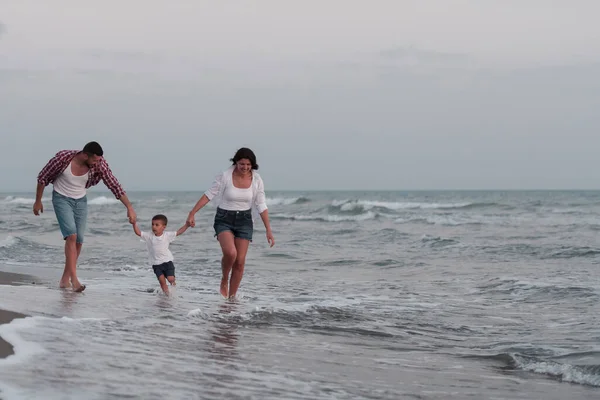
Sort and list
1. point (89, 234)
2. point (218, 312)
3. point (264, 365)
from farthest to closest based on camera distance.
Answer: point (89, 234)
point (218, 312)
point (264, 365)

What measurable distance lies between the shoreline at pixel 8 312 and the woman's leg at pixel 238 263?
2.45m

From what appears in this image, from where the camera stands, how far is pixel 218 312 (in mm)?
7234

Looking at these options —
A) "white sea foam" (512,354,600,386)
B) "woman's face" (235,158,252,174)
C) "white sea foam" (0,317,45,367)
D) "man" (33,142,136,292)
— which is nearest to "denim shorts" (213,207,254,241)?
"woman's face" (235,158,252,174)

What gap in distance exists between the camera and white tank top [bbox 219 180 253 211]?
812 cm

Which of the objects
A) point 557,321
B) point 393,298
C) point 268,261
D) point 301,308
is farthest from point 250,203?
point 268,261

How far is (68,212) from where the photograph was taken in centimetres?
837

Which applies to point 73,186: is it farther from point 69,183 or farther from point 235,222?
point 235,222

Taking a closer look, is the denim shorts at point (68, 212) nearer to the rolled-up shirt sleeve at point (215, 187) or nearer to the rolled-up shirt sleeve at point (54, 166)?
the rolled-up shirt sleeve at point (54, 166)

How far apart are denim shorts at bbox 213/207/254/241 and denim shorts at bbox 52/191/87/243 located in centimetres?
150

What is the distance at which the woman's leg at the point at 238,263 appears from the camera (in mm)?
8367

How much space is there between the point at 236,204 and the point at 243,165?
0.46 meters

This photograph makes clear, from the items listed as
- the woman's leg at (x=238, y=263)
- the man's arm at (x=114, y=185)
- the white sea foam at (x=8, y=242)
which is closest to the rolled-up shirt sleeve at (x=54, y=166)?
the man's arm at (x=114, y=185)

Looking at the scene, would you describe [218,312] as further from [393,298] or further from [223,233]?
[393,298]

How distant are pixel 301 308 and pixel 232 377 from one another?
3.45 metres
